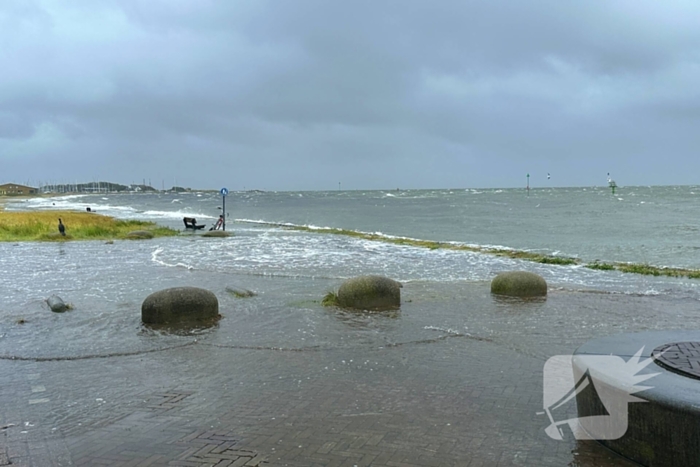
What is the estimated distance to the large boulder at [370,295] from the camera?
1332cm

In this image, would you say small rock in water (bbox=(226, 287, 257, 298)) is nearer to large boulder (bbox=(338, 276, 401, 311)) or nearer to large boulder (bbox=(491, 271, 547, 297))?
large boulder (bbox=(338, 276, 401, 311))

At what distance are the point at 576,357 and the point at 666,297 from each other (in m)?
11.5

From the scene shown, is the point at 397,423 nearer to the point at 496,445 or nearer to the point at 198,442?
the point at 496,445

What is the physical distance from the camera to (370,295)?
43.9 ft

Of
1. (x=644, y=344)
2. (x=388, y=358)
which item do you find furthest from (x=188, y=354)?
(x=644, y=344)

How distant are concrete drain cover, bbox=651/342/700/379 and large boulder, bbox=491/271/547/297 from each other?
346 inches

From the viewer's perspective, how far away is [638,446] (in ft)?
16.6

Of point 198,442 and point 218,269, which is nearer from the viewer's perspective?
point 198,442

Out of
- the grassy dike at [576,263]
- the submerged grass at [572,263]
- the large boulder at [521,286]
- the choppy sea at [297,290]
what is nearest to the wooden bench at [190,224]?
the choppy sea at [297,290]

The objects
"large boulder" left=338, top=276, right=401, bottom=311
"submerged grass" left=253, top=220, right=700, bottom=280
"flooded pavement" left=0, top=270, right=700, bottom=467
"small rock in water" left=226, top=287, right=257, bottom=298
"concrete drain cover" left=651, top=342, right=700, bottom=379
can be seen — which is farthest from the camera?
"submerged grass" left=253, top=220, right=700, bottom=280

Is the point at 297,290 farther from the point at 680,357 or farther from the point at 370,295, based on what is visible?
the point at 680,357

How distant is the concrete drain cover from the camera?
17.6 feet

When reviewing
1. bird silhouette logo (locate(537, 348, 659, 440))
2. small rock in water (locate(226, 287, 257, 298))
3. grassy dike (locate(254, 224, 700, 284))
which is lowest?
grassy dike (locate(254, 224, 700, 284))

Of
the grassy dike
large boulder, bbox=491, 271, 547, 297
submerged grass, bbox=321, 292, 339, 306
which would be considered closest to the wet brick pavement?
submerged grass, bbox=321, 292, 339, 306
